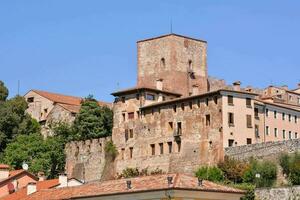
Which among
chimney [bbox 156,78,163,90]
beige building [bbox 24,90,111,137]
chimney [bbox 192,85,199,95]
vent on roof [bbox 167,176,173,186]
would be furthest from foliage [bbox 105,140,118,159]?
vent on roof [bbox 167,176,173,186]

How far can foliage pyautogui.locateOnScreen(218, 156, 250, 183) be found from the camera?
73312 millimetres

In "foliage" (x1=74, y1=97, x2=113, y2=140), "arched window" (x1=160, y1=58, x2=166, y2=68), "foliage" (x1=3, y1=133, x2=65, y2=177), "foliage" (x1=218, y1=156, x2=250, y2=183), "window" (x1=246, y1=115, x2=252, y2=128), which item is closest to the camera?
"foliage" (x1=218, y1=156, x2=250, y2=183)

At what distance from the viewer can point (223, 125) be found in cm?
7938

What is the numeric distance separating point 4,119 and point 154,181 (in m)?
45.6

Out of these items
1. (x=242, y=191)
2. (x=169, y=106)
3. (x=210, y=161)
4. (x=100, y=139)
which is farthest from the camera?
(x=100, y=139)

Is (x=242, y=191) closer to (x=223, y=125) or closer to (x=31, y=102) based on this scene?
(x=223, y=125)

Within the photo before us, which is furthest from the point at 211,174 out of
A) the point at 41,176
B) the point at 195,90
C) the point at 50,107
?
the point at 50,107

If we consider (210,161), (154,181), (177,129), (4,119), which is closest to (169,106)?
(177,129)

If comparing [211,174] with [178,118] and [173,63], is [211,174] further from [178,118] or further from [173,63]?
[173,63]

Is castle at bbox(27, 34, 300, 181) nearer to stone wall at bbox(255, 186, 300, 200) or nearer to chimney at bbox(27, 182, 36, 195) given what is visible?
stone wall at bbox(255, 186, 300, 200)

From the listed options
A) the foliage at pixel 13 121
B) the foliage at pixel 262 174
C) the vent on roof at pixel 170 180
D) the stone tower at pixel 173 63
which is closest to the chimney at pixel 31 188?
the foliage at pixel 262 174

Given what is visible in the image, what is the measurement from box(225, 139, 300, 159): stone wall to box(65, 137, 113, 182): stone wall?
17.0 metres

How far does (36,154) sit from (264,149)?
28947 millimetres

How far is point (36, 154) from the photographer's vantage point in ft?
314
